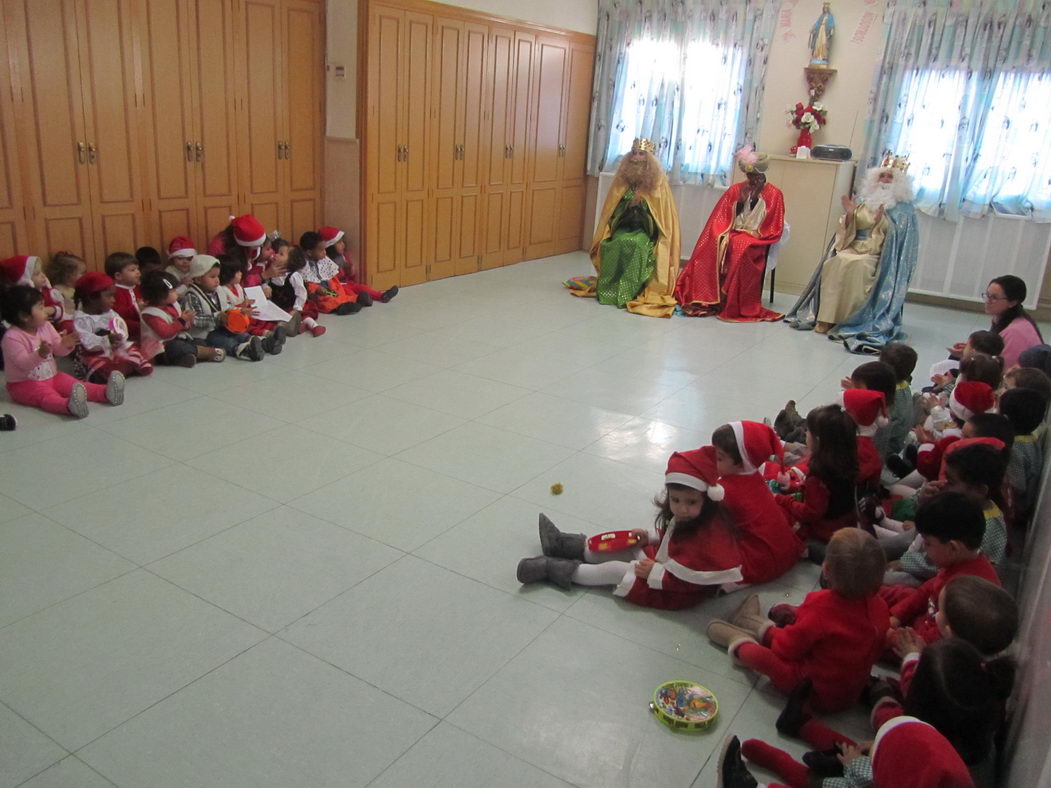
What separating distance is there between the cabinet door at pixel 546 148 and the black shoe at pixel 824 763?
7387 mm

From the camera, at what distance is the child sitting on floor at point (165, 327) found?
5.01 meters

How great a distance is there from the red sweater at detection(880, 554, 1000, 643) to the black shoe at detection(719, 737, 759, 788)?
0.76 m

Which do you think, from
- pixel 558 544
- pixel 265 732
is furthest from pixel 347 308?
pixel 265 732

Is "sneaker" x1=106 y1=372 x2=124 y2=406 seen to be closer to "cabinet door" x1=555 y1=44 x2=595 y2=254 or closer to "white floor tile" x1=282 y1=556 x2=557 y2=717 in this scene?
"white floor tile" x1=282 y1=556 x2=557 y2=717

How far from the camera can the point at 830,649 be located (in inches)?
91.3

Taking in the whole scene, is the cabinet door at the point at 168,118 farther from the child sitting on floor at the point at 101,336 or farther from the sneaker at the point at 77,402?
the sneaker at the point at 77,402

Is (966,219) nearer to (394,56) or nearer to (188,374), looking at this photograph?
(394,56)

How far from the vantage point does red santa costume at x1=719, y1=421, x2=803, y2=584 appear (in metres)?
2.79

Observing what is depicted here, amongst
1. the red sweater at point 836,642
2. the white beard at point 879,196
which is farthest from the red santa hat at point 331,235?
the red sweater at point 836,642

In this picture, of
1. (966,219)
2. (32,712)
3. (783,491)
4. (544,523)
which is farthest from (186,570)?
(966,219)

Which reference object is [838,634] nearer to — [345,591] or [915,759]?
[915,759]

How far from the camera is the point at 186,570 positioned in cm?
292

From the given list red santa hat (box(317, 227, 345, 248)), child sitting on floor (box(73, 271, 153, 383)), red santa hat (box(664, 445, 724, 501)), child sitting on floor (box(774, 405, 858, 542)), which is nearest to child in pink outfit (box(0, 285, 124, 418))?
child sitting on floor (box(73, 271, 153, 383))

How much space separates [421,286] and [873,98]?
429 cm
